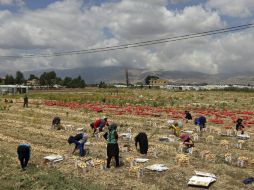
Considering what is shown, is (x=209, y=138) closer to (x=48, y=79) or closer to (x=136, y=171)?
(x=136, y=171)

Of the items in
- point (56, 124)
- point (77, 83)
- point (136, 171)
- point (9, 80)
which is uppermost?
point (9, 80)

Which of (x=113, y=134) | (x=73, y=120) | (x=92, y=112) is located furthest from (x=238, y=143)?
(x=92, y=112)

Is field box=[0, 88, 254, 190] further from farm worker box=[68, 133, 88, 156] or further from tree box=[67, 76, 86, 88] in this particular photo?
tree box=[67, 76, 86, 88]

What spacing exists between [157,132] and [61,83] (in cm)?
11963

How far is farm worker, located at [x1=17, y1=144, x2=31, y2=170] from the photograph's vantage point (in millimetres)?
15508

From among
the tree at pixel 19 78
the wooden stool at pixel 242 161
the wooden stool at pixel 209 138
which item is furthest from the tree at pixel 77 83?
the wooden stool at pixel 242 161

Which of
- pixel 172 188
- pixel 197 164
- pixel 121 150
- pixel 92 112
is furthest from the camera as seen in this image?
pixel 92 112

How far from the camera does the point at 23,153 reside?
15594 mm

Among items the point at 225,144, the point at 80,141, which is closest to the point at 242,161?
the point at 225,144

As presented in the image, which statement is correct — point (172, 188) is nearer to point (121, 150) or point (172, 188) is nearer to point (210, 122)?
point (121, 150)

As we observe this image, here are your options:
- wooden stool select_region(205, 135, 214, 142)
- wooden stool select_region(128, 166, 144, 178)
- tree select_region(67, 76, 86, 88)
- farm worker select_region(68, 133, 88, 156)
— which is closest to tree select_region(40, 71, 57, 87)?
tree select_region(67, 76, 86, 88)

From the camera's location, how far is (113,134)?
52.1 ft

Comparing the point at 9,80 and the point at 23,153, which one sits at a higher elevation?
the point at 9,80

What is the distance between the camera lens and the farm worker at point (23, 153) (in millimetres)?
15508
